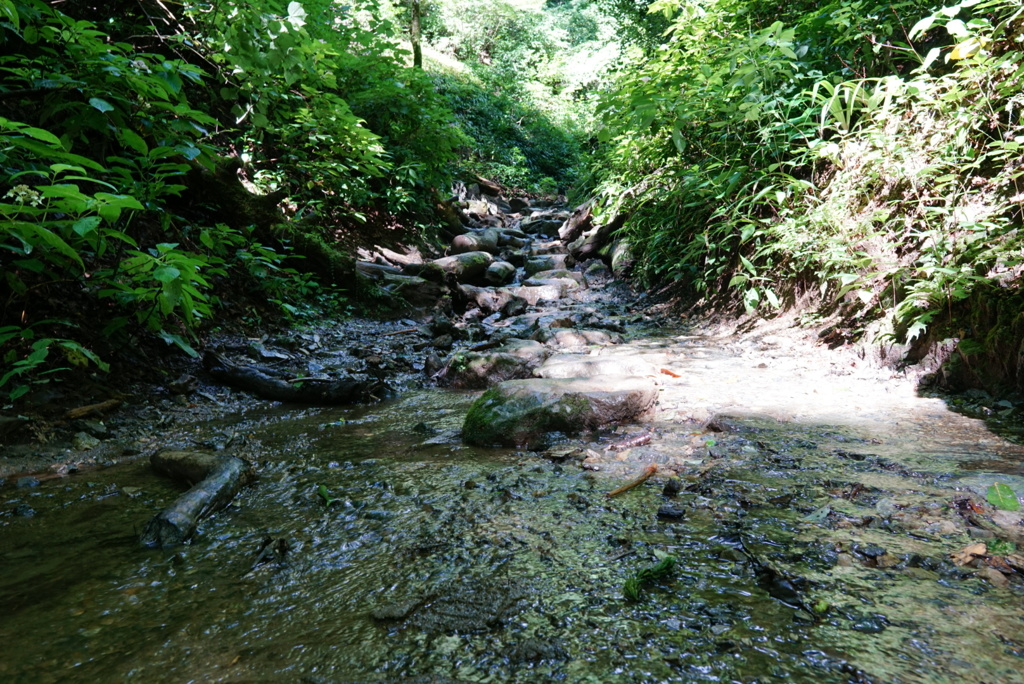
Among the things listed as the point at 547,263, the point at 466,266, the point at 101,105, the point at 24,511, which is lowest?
the point at 24,511

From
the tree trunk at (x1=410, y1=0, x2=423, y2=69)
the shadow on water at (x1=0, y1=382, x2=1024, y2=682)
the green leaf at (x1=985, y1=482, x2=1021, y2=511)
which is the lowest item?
the shadow on water at (x1=0, y1=382, x2=1024, y2=682)

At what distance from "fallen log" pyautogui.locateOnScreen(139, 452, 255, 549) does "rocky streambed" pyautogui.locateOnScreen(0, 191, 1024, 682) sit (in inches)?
2.4

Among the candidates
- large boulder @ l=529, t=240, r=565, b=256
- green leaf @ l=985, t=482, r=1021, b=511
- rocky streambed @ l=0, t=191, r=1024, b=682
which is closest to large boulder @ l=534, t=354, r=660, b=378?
Answer: rocky streambed @ l=0, t=191, r=1024, b=682

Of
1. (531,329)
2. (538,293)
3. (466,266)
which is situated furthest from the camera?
(466,266)

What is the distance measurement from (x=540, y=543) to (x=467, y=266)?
804 centimetres

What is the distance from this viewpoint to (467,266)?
31.3 ft

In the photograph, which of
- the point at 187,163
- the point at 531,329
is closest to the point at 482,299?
the point at 531,329

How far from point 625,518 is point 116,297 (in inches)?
115

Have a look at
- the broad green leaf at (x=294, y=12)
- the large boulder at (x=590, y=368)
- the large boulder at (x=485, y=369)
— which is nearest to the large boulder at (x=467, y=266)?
the large boulder at (x=485, y=369)

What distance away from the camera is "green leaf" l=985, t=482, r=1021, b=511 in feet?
6.02

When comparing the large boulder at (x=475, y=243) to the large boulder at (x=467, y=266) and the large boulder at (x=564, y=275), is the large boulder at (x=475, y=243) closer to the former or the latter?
the large boulder at (x=467, y=266)

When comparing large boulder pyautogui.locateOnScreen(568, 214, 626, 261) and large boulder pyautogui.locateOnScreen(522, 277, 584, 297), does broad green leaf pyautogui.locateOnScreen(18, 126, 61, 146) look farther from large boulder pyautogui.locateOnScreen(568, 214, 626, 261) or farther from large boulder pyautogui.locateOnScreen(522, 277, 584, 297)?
large boulder pyautogui.locateOnScreen(568, 214, 626, 261)

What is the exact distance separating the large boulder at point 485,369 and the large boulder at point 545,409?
3.30 feet

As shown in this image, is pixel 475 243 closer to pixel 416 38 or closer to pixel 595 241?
pixel 595 241
